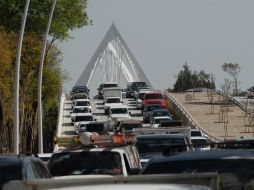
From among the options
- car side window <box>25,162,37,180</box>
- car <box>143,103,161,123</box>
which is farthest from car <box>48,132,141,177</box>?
car <box>143,103,161,123</box>

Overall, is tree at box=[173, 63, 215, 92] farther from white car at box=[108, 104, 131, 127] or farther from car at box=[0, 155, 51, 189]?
car at box=[0, 155, 51, 189]

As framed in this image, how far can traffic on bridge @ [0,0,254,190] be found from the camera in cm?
1219

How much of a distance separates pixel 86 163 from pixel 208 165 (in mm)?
6866

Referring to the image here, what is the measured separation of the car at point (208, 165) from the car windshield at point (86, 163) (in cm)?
639

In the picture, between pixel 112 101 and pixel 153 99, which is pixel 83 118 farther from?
pixel 112 101

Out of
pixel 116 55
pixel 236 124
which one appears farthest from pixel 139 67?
pixel 236 124

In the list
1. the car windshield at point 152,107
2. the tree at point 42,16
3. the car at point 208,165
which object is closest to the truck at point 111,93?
the car windshield at point 152,107

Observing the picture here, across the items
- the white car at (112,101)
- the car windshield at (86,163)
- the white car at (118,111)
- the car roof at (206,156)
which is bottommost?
the car windshield at (86,163)

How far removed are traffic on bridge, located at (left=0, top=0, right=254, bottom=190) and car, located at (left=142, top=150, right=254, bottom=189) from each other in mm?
12

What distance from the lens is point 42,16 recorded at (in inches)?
3012

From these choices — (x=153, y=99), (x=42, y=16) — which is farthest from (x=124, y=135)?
(x=153, y=99)

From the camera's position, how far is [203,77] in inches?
6713

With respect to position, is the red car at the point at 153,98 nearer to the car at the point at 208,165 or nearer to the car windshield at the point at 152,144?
the car windshield at the point at 152,144

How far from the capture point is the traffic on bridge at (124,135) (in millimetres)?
12188
